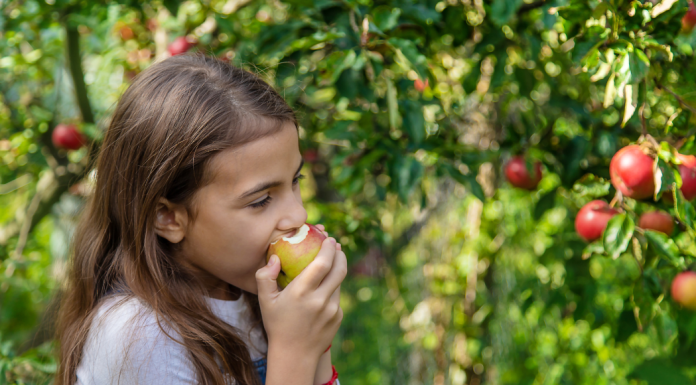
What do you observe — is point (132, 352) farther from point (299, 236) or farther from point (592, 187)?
point (592, 187)

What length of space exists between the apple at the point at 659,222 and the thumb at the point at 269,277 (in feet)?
2.72

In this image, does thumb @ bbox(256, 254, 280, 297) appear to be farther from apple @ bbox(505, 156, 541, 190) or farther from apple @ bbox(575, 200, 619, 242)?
apple @ bbox(505, 156, 541, 190)

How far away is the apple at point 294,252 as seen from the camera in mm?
858

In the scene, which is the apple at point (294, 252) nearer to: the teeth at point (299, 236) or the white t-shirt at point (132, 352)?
the teeth at point (299, 236)

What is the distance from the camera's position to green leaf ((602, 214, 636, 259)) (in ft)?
3.49

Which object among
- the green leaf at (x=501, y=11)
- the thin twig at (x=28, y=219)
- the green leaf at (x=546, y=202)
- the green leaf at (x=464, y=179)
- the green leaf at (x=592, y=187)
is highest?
the green leaf at (x=501, y=11)

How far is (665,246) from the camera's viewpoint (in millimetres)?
1059

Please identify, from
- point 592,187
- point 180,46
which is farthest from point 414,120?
point 180,46

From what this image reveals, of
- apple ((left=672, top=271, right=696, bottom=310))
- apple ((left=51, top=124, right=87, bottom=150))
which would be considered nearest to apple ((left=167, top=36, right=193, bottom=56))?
apple ((left=51, top=124, right=87, bottom=150))

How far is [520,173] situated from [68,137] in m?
1.60

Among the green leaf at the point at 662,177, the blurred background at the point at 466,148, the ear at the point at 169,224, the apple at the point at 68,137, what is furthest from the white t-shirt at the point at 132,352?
the apple at the point at 68,137

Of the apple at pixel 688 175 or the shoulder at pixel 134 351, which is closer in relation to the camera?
the shoulder at pixel 134 351

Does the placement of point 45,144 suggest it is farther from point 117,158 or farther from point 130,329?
point 130,329

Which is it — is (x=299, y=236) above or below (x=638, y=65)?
below
